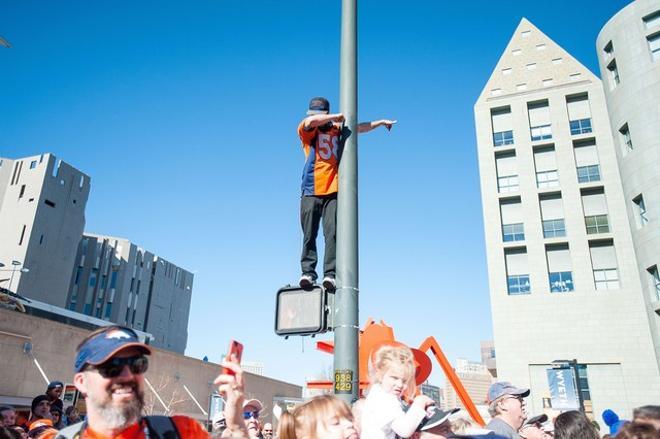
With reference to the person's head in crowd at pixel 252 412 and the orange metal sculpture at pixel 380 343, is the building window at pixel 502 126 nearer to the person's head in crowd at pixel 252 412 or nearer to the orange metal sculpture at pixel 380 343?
the orange metal sculpture at pixel 380 343

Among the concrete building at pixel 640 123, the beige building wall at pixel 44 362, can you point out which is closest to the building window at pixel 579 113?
the concrete building at pixel 640 123

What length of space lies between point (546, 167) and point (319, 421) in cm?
3197

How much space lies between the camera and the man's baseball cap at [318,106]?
13.9 feet

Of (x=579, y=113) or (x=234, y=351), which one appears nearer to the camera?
(x=234, y=351)

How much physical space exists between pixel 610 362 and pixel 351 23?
1095 inches

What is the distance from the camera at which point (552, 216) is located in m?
30.3

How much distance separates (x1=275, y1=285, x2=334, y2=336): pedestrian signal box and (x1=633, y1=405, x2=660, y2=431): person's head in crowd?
5.96 feet

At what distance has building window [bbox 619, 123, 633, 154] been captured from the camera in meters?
28.2

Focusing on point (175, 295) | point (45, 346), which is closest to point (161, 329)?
point (175, 295)

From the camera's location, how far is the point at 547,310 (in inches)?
1117

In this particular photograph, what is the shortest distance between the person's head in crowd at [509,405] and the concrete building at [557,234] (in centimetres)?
2502

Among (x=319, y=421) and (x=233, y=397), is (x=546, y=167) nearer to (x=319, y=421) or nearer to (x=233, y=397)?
(x=319, y=421)

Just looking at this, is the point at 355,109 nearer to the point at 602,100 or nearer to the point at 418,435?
the point at 418,435

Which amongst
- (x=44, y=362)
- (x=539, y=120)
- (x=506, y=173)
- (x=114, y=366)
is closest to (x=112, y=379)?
(x=114, y=366)
